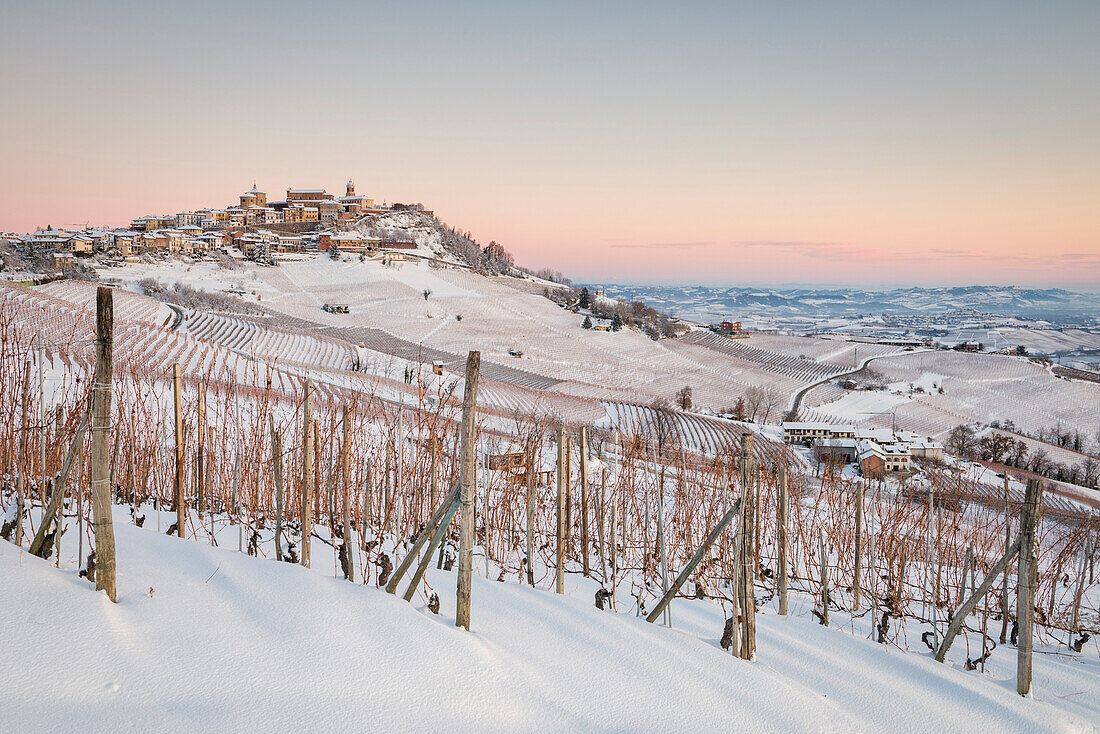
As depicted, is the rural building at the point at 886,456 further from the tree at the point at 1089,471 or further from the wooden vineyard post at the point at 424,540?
the wooden vineyard post at the point at 424,540

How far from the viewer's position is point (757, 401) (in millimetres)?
35656

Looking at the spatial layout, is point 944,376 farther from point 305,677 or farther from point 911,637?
point 305,677

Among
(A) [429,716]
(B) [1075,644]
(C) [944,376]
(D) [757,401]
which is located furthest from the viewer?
(C) [944,376]

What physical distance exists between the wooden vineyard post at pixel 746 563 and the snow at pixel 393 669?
123 millimetres

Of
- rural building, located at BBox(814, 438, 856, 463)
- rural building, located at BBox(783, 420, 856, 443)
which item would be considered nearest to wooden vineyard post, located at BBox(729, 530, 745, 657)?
rural building, located at BBox(814, 438, 856, 463)

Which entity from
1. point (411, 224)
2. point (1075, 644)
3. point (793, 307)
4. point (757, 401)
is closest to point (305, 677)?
point (1075, 644)

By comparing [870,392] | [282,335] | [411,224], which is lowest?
[870,392]

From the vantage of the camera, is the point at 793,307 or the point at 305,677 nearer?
the point at 305,677

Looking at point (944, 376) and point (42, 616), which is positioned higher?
point (42, 616)

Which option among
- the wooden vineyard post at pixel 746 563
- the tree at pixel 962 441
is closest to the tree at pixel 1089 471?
the tree at pixel 962 441

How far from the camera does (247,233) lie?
71125 millimetres

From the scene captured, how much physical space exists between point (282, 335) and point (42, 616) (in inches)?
1219

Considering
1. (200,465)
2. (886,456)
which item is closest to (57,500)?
(200,465)

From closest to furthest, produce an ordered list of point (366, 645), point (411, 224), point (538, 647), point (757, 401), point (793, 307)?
point (366, 645), point (538, 647), point (757, 401), point (411, 224), point (793, 307)
